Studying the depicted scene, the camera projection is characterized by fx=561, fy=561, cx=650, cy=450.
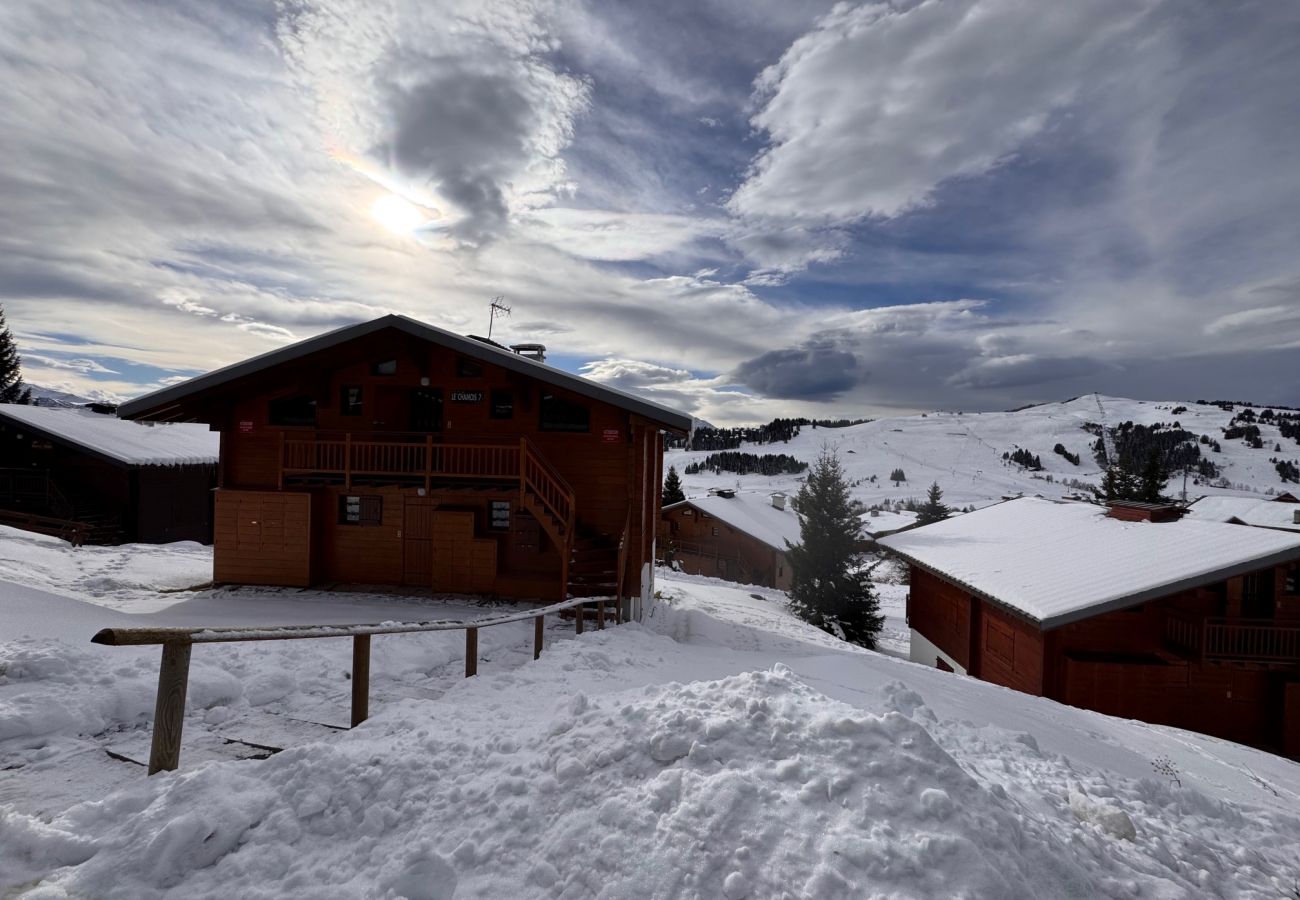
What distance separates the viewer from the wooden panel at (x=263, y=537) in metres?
14.7

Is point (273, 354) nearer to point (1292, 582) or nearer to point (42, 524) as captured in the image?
point (42, 524)

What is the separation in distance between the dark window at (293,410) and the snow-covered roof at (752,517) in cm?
3012

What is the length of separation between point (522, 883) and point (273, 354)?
1455cm

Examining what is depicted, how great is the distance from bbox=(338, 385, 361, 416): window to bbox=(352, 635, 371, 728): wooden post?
11491mm

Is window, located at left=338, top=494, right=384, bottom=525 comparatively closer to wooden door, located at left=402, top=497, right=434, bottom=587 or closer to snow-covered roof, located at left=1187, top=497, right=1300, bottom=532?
wooden door, located at left=402, top=497, right=434, bottom=587

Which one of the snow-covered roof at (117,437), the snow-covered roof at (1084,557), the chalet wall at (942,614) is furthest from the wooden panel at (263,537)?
the chalet wall at (942,614)

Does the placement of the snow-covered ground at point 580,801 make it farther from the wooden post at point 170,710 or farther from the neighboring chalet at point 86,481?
the neighboring chalet at point 86,481

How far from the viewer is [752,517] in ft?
147

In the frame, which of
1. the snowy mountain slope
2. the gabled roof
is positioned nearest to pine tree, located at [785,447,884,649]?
the gabled roof

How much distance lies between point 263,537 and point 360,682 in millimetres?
11357

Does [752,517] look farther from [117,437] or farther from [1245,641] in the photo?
[117,437]

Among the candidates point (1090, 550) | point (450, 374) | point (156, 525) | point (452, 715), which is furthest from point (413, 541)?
point (1090, 550)

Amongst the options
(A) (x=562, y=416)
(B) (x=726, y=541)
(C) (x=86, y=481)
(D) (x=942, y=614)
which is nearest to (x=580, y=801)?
(A) (x=562, y=416)

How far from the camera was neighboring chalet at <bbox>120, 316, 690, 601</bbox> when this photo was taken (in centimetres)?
1402
